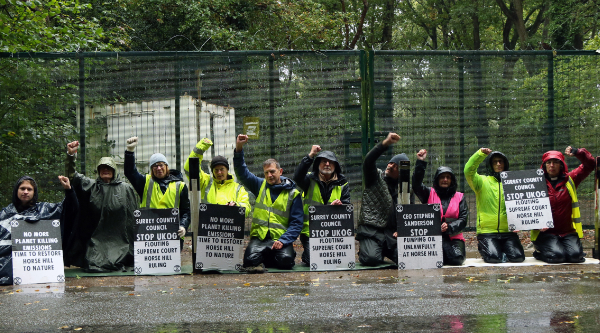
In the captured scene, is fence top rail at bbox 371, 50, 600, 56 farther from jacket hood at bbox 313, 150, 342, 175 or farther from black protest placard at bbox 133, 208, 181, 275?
black protest placard at bbox 133, 208, 181, 275

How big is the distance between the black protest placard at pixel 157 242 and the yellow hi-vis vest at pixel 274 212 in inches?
44.2

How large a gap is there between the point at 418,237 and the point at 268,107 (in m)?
3.21

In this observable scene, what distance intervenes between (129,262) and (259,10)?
13527 mm

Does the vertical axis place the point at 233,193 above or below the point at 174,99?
below

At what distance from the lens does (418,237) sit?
29.3 ft

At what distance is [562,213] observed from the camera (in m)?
9.56

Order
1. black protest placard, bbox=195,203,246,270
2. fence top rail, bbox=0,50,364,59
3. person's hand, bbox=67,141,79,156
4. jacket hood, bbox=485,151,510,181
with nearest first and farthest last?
person's hand, bbox=67,141,79,156
black protest placard, bbox=195,203,246,270
jacket hood, bbox=485,151,510,181
fence top rail, bbox=0,50,364,59

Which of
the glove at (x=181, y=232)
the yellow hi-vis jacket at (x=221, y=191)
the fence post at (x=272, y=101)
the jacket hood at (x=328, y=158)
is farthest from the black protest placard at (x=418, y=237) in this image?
the glove at (x=181, y=232)

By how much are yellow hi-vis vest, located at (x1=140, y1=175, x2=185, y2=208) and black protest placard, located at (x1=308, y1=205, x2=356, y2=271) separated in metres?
1.84

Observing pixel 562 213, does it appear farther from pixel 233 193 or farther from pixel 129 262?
pixel 129 262

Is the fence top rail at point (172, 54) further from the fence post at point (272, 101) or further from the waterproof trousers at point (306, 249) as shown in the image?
the waterproof trousers at point (306, 249)

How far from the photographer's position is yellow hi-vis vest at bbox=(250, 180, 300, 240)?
29.9 feet

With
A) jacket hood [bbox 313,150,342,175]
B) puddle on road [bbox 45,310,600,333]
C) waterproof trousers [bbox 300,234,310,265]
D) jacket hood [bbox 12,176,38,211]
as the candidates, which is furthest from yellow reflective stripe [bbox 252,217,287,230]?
puddle on road [bbox 45,310,600,333]

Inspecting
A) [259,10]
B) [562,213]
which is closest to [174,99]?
[562,213]
